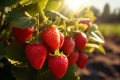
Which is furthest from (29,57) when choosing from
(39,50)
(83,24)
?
(83,24)

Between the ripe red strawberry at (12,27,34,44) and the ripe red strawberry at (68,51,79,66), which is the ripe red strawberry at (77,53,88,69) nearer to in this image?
the ripe red strawberry at (68,51,79,66)

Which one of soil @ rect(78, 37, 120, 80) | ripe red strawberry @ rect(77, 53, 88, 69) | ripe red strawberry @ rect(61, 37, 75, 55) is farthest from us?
soil @ rect(78, 37, 120, 80)

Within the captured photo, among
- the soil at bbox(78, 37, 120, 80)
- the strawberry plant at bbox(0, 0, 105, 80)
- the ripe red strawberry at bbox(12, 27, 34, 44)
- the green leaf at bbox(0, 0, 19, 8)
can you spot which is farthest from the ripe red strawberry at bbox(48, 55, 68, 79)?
the soil at bbox(78, 37, 120, 80)

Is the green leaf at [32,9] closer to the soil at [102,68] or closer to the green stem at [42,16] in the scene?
the green stem at [42,16]

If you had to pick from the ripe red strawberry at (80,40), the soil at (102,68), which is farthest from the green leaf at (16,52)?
the soil at (102,68)

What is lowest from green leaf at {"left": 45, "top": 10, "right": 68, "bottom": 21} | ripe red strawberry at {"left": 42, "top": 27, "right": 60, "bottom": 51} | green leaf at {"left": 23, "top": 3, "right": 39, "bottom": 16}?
ripe red strawberry at {"left": 42, "top": 27, "right": 60, "bottom": 51}

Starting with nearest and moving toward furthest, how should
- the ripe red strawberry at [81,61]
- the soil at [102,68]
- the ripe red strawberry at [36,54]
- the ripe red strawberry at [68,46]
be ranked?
the ripe red strawberry at [36,54]
the ripe red strawberry at [68,46]
the ripe red strawberry at [81,61]
the soil at [102,68]

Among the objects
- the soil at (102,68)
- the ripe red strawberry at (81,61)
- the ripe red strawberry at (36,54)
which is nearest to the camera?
the ripe red strawberry at (36,54)

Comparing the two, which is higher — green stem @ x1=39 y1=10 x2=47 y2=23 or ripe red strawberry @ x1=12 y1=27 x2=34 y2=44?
green stem @ x1=39 y1=10 x2=47 y2=23
